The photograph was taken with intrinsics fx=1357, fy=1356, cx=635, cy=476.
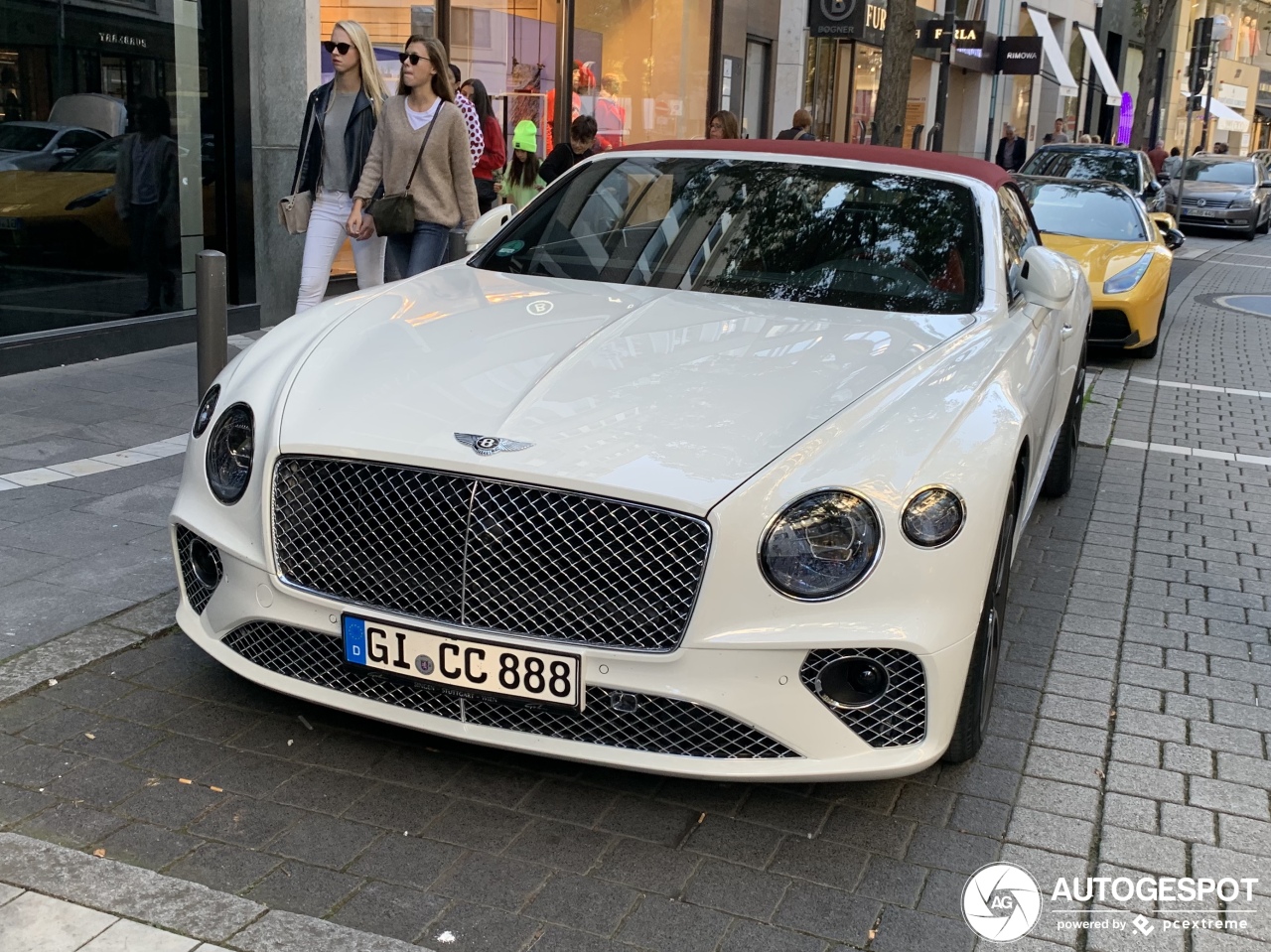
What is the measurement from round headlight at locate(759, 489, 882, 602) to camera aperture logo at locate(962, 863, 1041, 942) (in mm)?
743

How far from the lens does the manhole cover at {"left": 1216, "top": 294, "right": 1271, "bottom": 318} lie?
1544 cm

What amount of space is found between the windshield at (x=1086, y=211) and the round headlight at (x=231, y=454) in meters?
9.24

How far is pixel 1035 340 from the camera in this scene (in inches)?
175

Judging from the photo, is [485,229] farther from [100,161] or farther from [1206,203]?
[1206,203]

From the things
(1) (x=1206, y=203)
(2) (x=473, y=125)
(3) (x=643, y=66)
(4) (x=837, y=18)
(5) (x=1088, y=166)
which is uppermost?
(4) (x=837, y=18)

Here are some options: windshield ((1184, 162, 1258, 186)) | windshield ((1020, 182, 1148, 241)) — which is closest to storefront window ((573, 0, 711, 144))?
windshield ((1020, 182, 1148, 241))

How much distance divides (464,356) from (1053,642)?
232 centimetres

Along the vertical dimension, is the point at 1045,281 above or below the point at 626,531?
above

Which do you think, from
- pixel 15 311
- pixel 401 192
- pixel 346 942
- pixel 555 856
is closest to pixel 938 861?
pixel 555 856

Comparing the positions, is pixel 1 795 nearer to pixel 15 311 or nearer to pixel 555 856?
pixel 555 856

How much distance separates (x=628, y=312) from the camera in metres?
4.06

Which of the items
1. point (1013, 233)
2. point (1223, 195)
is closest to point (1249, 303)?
point (1013, 233)

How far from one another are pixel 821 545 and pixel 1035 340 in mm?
1762

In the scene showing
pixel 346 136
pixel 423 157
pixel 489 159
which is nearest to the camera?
pixel 423 157
